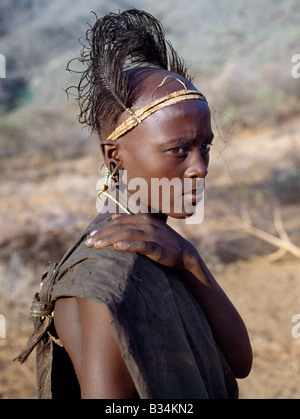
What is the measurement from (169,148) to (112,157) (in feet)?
0.71

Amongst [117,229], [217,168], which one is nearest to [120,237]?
[117,229]

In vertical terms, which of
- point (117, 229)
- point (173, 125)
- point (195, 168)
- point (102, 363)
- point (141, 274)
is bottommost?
point (102, 363)

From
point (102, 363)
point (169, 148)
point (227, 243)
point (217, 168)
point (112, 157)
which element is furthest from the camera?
point (217, 168)

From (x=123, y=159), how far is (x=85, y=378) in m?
0.69

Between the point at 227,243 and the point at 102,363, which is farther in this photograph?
the point at 227,243

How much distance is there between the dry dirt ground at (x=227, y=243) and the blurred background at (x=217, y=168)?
0.02 meters

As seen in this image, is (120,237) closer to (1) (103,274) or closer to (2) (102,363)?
(1) (103,274)

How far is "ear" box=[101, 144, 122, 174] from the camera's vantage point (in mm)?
1576

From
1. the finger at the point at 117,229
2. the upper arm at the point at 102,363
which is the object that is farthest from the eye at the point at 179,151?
the upper arm at the point at 102,363

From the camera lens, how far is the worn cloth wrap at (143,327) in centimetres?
118

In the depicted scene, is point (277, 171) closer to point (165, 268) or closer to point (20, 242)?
point (20, 242)

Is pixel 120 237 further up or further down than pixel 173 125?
further down

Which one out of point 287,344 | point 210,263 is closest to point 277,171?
point 210,263

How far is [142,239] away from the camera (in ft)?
4.37
